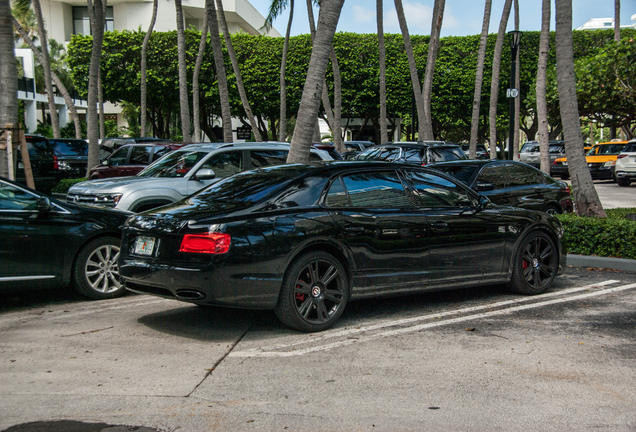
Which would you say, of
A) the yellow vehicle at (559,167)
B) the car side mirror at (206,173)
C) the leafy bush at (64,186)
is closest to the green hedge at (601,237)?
the car side mirror at (206,173)

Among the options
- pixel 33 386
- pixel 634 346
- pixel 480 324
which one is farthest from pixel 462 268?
pixel 33 386

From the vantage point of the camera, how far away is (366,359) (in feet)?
17.0

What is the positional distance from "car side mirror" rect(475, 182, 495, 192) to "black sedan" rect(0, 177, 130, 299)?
6279 mm

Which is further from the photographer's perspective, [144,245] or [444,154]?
[444,154]

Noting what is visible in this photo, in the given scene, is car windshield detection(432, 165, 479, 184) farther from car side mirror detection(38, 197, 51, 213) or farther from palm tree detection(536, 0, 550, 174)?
palm tree detection(536, 0, 550, 174)

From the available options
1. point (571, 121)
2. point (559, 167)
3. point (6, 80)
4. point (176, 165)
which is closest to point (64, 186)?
point (6, 80)

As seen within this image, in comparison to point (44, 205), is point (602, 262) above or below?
below

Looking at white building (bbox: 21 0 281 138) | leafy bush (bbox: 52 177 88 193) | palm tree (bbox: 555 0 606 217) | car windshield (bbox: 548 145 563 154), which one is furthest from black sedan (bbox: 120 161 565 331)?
white building (bbox: 21 0 281 138)

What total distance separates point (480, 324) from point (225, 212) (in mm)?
2691

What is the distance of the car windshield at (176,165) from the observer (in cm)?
1091

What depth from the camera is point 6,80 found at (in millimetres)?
10477

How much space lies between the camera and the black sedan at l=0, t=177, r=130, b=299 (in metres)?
6.93

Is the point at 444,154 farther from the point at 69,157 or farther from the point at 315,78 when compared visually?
the point at 69,157

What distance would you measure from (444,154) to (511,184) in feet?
16.9
